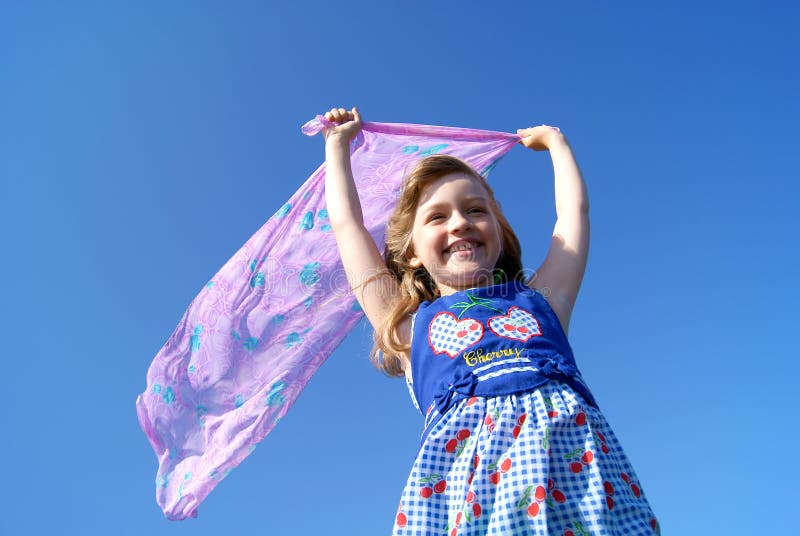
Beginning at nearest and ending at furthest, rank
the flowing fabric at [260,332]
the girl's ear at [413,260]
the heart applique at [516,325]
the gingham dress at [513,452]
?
the gingham dress at [513,452], the heart applique at [516,325], the girl's ear at [413,260], the flowing fabric at [260,332]

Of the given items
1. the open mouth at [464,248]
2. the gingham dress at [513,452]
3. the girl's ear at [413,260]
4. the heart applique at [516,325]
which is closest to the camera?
the gingham dress at [513,452]

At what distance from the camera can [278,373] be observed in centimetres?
400

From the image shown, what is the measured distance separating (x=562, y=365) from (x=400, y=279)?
1229 mm

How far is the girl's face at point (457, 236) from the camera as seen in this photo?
331cm

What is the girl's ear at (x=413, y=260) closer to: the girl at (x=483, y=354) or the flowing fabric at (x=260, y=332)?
the girl at (x=483, y=354)

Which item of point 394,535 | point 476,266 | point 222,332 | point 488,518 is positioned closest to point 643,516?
point 488,518

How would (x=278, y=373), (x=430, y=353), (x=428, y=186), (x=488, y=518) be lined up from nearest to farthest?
1. (x=488, y=518)
2. (x=430, y=353)
3. (x=428, y=186)
4. (x=278, y=373)

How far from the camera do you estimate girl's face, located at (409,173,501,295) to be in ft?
10.8

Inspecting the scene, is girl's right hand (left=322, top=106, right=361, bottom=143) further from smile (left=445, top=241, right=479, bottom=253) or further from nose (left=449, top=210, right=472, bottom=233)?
smile (left=445, top=241, right=479, bottom=253)

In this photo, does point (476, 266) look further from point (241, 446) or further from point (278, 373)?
point (241, 446)

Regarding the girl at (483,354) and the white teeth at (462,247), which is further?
the white teeth at (462,247)

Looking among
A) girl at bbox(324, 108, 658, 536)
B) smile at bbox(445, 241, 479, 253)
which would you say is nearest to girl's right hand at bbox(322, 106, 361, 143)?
girl at bbox(324, 108, 658, 536)

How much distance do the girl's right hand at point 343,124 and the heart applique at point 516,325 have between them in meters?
1.74

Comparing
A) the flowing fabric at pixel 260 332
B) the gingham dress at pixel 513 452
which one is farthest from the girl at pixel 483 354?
the flowing fabric at pixel 260 332
